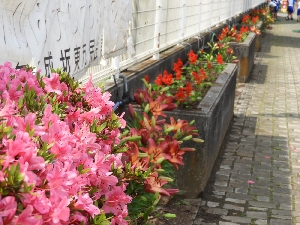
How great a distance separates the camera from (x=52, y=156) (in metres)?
1.88

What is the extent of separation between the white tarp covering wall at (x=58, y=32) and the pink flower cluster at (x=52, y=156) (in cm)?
36

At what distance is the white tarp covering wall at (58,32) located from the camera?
117 inches

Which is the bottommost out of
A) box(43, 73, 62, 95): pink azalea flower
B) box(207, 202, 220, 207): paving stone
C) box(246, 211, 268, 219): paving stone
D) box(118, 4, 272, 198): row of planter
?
box(246, 211, 268, 219): paving stone

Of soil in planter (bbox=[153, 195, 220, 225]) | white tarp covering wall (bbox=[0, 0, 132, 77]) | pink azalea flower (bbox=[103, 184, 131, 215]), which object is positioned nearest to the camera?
pink azalea flower (bbox=[103, 184, 131, 215])

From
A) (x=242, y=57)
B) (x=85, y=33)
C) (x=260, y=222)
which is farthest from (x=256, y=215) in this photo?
(x=242, y=57)

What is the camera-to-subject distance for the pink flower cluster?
1662 millimetres

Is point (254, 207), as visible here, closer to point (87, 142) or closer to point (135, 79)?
point (135, 79)

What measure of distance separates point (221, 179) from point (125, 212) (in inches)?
148

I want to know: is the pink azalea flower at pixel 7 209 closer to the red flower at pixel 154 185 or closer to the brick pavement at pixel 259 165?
the red flower at pixel 154 185

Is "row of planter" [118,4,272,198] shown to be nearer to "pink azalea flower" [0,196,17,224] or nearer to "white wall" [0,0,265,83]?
"white wall" [0,0,265,83]

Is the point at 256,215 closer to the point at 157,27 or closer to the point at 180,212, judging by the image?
the point at 180,212

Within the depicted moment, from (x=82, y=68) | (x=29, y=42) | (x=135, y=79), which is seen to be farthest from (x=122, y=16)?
(x=29, y=42)

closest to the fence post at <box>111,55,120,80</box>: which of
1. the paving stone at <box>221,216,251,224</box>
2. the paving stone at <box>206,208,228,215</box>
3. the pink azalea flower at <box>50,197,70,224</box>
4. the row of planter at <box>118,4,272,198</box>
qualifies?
the row of planter at <box>118,4,272,198</box>

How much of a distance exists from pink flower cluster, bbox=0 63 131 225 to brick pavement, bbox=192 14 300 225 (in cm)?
251
